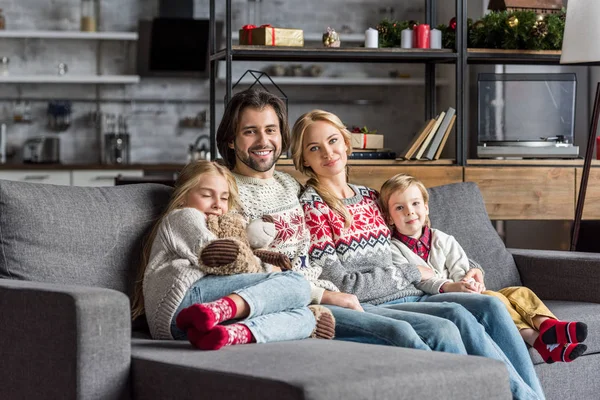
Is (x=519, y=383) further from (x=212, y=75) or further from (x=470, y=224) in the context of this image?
(x=212, y=75)

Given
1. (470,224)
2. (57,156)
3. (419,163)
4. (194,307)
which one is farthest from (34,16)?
(194,307)

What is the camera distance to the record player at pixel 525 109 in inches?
164

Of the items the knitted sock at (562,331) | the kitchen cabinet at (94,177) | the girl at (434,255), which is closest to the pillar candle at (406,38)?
the girl at (434,255)

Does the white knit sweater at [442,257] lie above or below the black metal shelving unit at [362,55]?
below

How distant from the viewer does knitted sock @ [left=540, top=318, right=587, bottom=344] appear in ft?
8.45

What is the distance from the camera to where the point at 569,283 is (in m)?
3.18

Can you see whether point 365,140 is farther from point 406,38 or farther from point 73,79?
point 73,79

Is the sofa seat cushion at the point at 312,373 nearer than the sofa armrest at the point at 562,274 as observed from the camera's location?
Yes

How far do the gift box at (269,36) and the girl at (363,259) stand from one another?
0.99 metres

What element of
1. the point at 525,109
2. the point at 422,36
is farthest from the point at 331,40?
the point at 525,109

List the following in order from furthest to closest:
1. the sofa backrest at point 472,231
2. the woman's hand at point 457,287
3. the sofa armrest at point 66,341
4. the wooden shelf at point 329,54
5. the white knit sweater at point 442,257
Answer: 1. the wooden shelf at point 329,54
2. the sofa backrest at point 472,231
3. the white knit sweater at point 442,257
4. the woman's hand at point 457,287
5. the sofa armrest at point 66,341

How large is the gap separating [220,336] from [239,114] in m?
0.96

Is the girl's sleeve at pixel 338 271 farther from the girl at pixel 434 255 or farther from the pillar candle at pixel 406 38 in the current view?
the pillar candle at pixel 406 38

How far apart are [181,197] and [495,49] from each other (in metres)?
1.97
